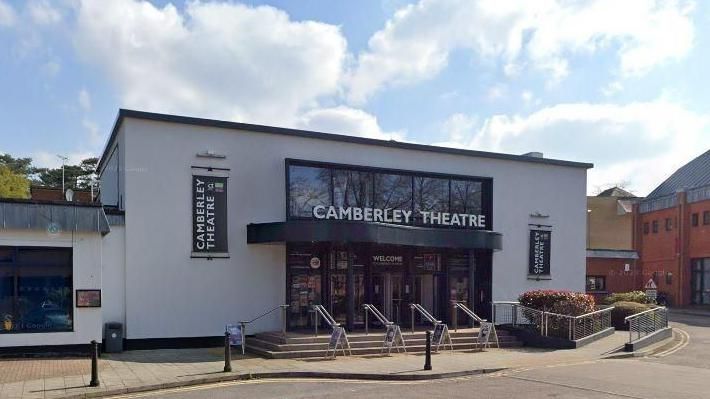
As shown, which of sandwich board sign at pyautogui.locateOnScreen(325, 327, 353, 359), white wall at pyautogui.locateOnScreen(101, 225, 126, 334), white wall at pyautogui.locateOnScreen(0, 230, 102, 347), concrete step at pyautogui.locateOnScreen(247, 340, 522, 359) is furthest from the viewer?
white wall at pyautogui.locateOnScreen(101, 225, 126, 334)

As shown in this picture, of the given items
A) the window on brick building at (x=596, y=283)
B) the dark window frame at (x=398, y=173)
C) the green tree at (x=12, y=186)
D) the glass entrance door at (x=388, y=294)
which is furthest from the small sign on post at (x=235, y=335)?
the green tree at (x=12, y=186)

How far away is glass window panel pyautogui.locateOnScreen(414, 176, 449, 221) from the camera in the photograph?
22969mm

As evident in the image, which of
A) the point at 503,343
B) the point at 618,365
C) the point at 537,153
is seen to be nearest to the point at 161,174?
the point at 503,343

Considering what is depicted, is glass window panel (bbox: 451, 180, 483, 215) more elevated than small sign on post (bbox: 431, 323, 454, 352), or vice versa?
glass window panel (bbox: 451, 180, 483, 215)

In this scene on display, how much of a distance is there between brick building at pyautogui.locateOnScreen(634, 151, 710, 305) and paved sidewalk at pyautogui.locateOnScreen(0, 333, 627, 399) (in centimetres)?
2675

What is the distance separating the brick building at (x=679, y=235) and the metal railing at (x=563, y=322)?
22.7 meters

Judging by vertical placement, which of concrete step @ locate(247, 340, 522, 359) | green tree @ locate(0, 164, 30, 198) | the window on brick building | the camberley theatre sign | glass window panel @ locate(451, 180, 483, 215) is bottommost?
the window on brick building

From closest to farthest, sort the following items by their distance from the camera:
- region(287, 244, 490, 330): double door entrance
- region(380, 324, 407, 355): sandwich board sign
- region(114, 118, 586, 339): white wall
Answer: region(380, 324, 407, 355): sandwich board sign
region(114, 118, 586, 339): white wall
region(287, 244, 490, 330): double door entrance

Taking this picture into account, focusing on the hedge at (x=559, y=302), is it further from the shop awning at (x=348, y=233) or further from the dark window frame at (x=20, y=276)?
the dark window frame at (x=20, y=276)

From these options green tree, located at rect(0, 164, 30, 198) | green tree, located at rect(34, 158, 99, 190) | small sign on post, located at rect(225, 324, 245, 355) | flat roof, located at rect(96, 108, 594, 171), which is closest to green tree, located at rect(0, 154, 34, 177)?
green tree, located at rect(34, 158, 99, 190)

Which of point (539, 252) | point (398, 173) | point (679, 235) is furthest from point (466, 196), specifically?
point (679, 235)

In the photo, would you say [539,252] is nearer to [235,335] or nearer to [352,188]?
[352,188]

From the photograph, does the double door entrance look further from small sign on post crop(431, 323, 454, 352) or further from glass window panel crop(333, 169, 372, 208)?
small sign on post crop(431, 323, 454, 352)

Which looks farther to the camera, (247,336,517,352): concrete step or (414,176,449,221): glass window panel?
(414,176,449,221): glass window panel
